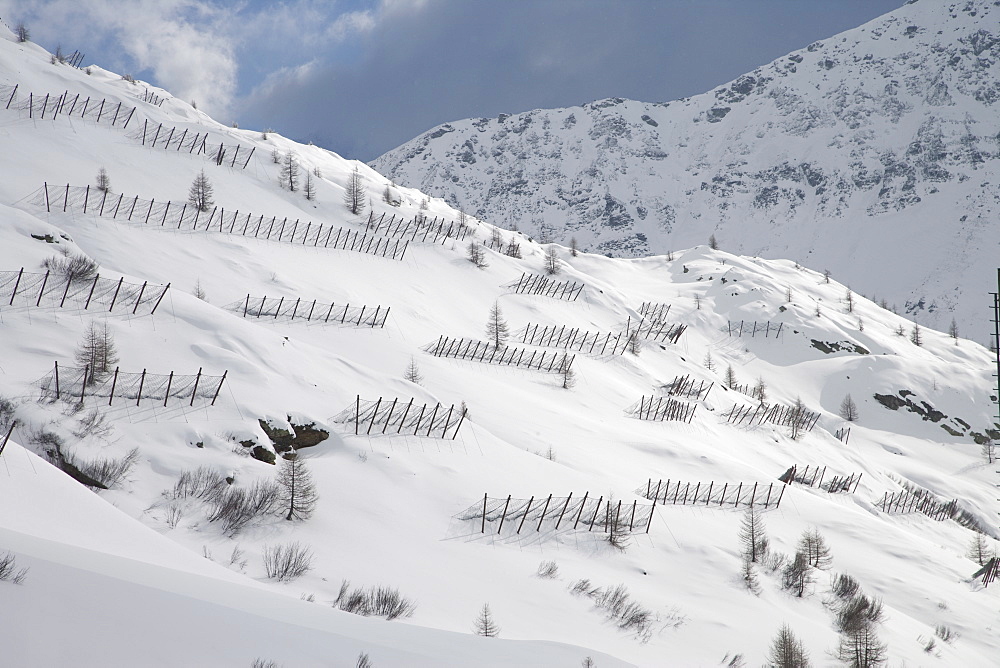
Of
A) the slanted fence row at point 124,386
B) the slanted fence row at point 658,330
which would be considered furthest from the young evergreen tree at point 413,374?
the slanted fence row at point 658,330

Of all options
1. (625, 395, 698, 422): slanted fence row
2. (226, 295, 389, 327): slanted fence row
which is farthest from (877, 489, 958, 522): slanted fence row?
(226, 295, 389, 327): slanted fence row

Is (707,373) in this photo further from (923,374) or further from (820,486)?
(923,374)

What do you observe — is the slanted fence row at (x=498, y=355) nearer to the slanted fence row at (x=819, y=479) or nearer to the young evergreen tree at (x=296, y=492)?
the slanted fence row at (x=819, y=479)

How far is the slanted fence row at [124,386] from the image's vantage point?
17891 mm

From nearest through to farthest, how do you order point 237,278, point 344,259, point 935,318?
point 237,278, point 344,259, point 935,318

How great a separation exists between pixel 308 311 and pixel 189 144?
118 ft

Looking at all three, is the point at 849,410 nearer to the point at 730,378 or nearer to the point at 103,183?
the point at 730,378

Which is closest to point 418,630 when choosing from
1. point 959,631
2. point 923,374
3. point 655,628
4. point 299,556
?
point 299,556

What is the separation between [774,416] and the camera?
54594 millimetres

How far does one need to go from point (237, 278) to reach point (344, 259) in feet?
44.7

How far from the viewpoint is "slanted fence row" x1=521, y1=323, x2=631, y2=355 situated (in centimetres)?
5022

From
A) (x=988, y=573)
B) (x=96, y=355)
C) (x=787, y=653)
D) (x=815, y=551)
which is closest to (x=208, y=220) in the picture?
(x=96, y=355)

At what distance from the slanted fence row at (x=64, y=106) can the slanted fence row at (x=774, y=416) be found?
6222cm

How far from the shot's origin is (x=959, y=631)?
72.8 feet
